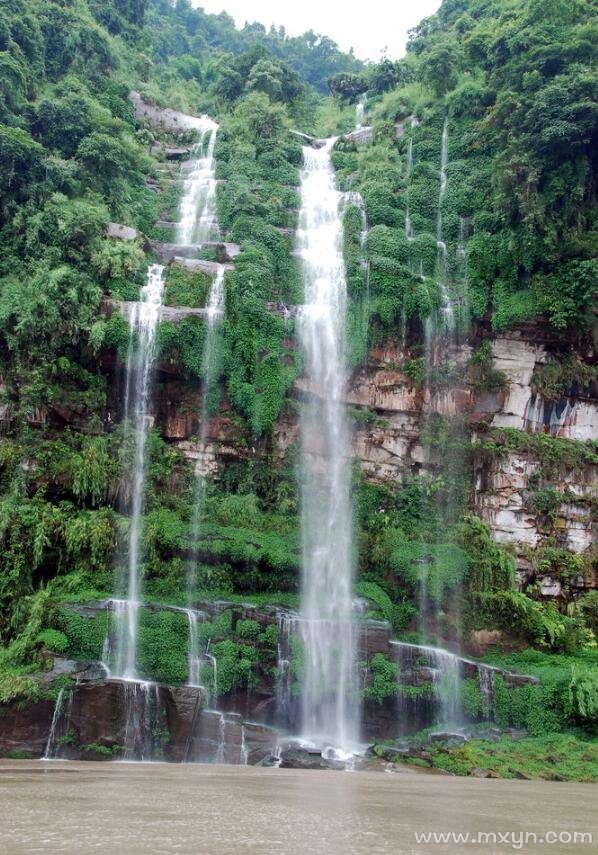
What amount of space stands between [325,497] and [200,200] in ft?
48.6

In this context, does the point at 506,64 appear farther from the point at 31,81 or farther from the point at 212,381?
the point at 31,81

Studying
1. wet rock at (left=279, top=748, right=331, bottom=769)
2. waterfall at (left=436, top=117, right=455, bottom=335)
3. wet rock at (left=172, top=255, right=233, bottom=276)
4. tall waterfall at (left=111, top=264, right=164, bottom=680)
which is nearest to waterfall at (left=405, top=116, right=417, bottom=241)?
waterfall at (left=436, top=117, right=455, bottom=335)

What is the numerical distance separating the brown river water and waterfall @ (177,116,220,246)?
67.0ft

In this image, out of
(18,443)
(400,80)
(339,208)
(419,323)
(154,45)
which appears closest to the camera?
(18,443)

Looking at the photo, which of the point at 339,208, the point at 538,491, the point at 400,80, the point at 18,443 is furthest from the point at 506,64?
the point at 18,443

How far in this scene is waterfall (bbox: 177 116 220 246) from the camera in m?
24.8

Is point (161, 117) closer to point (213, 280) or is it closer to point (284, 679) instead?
point (213, 280)

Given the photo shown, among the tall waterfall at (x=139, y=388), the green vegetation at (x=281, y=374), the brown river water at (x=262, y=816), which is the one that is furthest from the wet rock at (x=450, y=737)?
the tall waterfall at (x=139, y=388)

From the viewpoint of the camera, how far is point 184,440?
18891mm

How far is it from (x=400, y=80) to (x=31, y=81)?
20444mm

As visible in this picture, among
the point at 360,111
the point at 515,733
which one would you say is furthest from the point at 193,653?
the point at 360,111

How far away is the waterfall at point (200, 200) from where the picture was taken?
2480 centimetres

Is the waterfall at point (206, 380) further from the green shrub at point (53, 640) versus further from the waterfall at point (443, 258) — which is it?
the waterfall at point (443, 258)

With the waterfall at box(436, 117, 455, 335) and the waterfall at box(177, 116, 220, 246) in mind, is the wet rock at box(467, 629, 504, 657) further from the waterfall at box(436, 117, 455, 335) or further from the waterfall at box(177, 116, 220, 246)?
the waterfall at box(177, 116, 220, 246)
